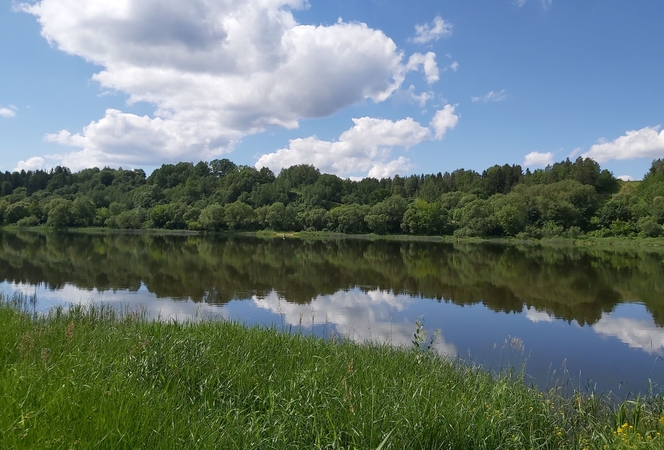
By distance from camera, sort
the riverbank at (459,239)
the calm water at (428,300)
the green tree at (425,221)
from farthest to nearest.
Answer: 1. the green tree at (425,221)
2. the riverbank at (459,239)
3. the calm water at (428,300)

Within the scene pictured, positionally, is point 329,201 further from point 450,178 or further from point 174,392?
point 174,392

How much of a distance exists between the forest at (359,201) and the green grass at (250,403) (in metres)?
76.6

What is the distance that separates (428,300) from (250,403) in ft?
54.8

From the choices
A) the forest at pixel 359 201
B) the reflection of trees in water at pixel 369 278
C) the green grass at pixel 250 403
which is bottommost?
the reflection of trees in water at pixel 369 278

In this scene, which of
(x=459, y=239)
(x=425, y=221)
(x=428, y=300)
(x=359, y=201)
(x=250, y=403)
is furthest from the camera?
(x=359, y=201)

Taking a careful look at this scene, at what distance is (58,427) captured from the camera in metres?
3.50

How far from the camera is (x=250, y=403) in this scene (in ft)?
18.5

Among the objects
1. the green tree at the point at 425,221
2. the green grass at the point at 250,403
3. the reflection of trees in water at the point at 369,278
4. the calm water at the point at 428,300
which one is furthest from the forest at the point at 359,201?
the green grass at the point at 250,403

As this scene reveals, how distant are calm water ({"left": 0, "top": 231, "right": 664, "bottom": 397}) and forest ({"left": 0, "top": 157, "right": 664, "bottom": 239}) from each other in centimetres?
4514

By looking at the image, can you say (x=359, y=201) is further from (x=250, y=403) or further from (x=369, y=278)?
(x=250, y=403)

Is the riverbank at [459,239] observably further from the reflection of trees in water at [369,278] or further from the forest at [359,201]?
the reflection of trees in water at [369,278]

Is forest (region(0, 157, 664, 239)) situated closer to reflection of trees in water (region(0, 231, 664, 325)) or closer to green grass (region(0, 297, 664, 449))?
reflection of trees in water (region(0, 231, 664, 325))

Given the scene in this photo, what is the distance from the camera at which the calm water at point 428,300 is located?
12.7m

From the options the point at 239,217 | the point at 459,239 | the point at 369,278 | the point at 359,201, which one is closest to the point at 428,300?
the point at 369,278
